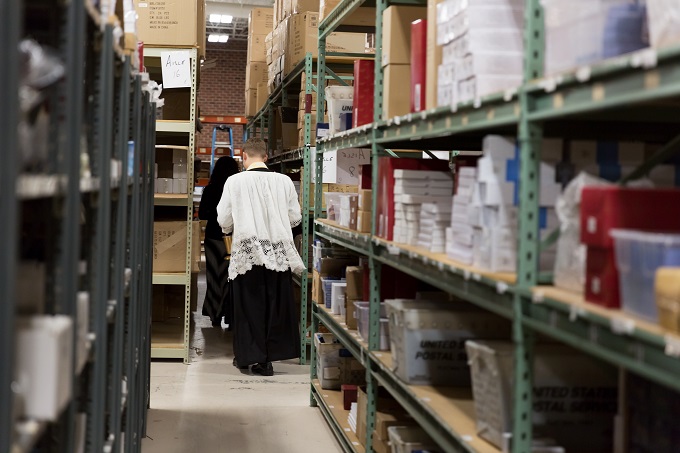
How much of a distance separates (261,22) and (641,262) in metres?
9.59

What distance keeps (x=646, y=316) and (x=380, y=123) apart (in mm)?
2371

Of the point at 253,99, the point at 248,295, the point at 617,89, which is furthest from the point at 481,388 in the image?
the point at 253,99

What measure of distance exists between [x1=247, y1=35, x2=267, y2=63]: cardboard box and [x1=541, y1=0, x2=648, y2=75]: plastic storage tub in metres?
8.78

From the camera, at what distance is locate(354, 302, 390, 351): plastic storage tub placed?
417 cm

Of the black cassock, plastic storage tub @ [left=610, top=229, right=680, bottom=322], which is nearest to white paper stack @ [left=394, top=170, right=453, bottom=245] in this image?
plastic storage tub @ [left=610, top=229, right=680, bottom=322]

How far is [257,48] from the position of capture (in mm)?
10711

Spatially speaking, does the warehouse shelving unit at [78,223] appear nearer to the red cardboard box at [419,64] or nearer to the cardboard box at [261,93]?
the red cardboard box at [419,64]

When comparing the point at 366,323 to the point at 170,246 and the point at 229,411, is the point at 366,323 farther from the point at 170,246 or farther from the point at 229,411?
the point at 170,246

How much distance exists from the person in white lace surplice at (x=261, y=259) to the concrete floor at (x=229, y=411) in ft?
0.85

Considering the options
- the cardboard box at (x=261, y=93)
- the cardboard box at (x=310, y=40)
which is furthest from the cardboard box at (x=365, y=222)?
the cardboard box at (x=261, y=93)

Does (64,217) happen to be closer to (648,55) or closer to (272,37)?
(648,55)

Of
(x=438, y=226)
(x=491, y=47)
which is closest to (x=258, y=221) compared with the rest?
(x=438, y=226)

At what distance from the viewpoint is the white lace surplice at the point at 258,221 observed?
6.59m

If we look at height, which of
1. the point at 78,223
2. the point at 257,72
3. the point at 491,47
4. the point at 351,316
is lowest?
the point at 351,316
